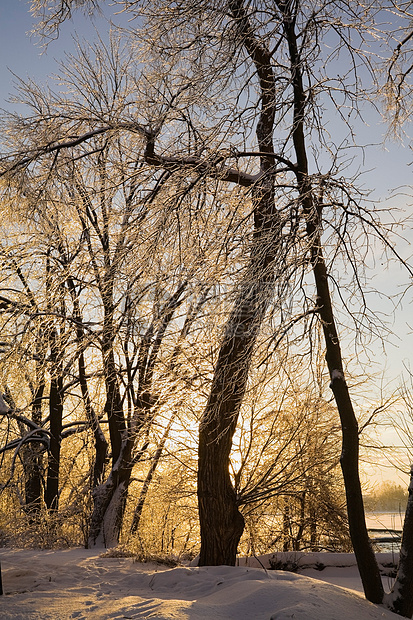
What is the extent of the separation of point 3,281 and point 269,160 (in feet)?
26.8

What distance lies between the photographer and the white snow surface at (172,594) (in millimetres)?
3836

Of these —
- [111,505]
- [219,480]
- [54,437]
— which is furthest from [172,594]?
[54,437]

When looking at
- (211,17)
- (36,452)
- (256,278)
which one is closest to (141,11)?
(211,17)

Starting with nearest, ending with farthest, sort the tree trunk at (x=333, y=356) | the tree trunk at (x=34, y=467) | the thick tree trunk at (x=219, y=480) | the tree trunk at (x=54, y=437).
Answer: the tree trunk at (x=333, y=356)
the thick tree trunk at (x=219, y=480)
the tree trunk at (x=54, y=437)
the tree trunk at (x=34, y=467)

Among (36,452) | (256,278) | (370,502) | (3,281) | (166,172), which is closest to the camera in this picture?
(256,278)

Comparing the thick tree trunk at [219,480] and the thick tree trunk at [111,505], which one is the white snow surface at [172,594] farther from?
the thick tree trunk at [111,505]

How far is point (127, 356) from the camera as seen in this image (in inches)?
414

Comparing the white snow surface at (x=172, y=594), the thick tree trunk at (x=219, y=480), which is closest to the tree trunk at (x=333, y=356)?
the white snow surface at (x=172, y=594)

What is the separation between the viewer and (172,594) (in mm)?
4781

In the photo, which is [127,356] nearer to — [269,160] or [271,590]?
[269,160]

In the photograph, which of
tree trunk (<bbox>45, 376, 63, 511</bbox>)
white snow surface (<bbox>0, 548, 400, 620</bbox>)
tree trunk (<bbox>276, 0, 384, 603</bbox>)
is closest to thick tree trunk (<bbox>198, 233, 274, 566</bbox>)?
white snow surface (<bbox>0, 548, 400, 620</bbox>)

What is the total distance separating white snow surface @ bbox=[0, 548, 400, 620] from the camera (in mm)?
3836

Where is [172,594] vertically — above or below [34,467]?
below

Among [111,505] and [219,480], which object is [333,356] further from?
[111,505]
